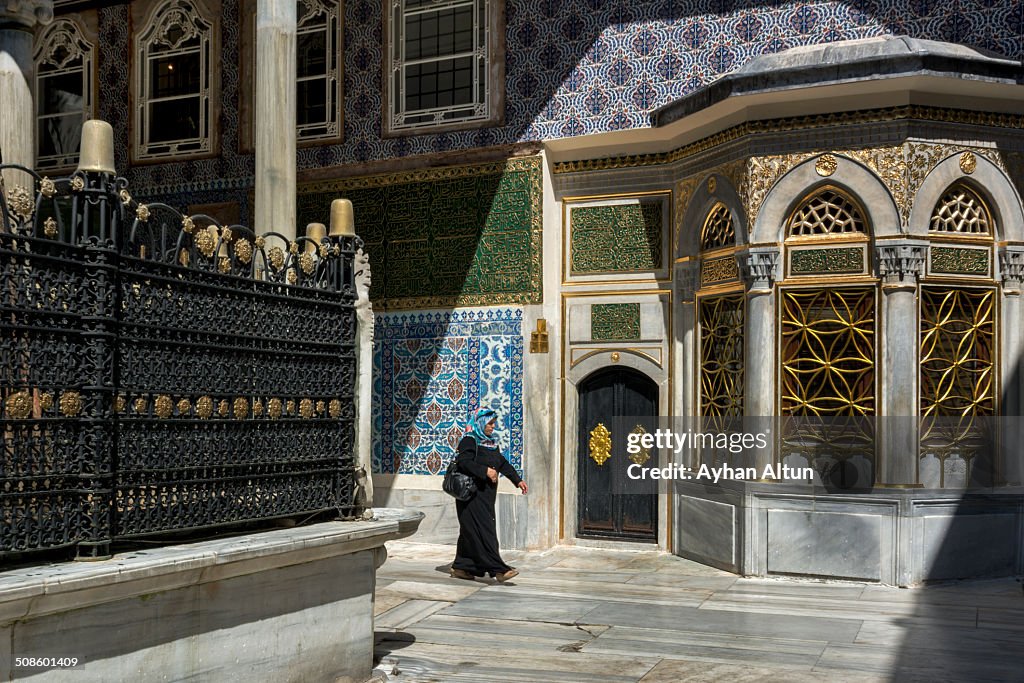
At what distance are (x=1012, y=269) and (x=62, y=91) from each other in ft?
34.6

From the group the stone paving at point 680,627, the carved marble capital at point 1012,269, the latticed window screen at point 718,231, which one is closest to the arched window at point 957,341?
the carved marble capital at point 1012,269

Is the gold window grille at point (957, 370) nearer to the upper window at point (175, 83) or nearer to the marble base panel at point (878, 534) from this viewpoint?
the marble base panel at point (878, 534)

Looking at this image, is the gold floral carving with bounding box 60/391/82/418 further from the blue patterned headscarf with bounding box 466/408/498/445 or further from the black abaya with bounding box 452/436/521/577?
the blue patterned headscarf with bounding box 466/408/498/445

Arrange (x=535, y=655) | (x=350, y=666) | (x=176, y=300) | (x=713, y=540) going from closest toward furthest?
(x=176, y=300), (x=350, y=666), (x=535, y=655), (x=713, y=540)

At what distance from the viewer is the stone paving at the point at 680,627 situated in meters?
6.00

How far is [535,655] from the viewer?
20.8 feet

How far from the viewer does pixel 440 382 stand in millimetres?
10969

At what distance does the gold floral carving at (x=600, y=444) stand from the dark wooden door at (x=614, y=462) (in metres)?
0.03

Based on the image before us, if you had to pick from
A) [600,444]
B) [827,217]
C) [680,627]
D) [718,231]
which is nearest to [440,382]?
[600,444]

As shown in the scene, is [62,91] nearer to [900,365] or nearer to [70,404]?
[900,365]

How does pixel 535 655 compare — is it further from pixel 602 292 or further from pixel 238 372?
pixel 602 292

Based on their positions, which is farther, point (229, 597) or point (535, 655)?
point (535, 655)

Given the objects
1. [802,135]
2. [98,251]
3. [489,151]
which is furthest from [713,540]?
[98,251]

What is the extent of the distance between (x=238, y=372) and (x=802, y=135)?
19.8ft
